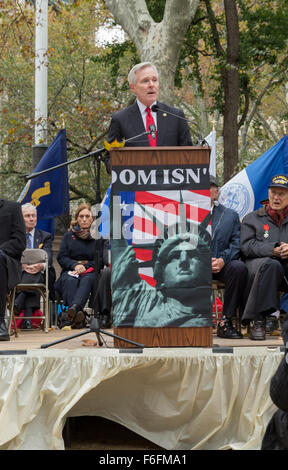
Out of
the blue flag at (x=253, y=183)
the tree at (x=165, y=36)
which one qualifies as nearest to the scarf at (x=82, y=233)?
the blue flag at (x=253, y=183)

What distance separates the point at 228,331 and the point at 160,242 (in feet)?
5.47

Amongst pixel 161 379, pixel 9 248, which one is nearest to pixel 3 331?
pixel 9 248

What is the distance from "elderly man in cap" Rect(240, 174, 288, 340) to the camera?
263 inches

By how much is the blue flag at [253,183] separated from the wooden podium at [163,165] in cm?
472

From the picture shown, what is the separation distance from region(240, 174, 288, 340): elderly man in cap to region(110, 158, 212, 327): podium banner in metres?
1.03

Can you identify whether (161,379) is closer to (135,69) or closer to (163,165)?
(163,165)

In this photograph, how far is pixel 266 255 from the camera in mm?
7062

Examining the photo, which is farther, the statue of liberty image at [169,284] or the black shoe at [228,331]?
the black shoe at [228,331]

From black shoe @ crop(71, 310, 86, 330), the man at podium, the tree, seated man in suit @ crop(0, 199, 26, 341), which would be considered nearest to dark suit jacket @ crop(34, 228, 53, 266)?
black shoe @ crop(71, 310, 86, 330)

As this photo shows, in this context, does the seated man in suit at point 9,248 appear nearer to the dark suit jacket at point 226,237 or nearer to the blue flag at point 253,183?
the dark suit jacket at point 226,237

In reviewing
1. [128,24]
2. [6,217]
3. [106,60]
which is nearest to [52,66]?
[106,60]

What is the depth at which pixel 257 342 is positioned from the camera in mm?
6469

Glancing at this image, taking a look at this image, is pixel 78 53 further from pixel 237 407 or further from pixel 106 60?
pixel 237 407

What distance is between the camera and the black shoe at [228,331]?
705 cm
